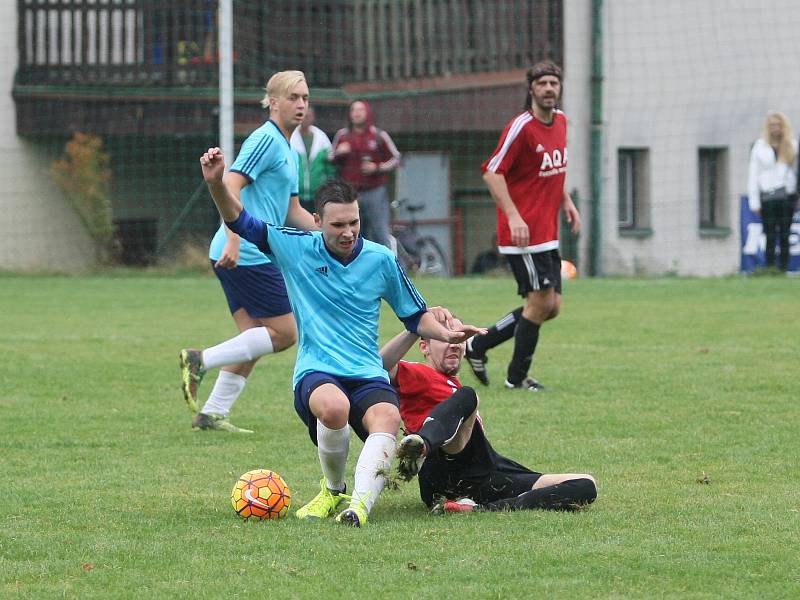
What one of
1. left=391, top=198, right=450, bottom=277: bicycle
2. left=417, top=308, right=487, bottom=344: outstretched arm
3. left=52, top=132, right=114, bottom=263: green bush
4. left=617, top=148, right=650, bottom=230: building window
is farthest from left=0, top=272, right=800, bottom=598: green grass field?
left=617, top=148, right=650, bottom=230: building window

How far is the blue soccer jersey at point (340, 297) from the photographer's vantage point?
19.9 ft

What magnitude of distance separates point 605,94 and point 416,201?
11.4ft

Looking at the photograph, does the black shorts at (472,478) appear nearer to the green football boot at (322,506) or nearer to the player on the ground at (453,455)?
the player on the ground at (453,455)

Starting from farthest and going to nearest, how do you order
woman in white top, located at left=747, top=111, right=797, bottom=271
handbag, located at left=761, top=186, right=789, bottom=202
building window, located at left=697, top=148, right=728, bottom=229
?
building window, located at left=697, top=148, right=728, bottom=229, handbag, located at left=761, top=186, right=789, bottom=202, woman in white top, located at left=747, top=111, right=797, bottom=271

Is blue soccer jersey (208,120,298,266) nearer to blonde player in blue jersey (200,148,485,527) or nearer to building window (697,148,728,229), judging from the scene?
blonde player in blue jersey (200,148,485,527)

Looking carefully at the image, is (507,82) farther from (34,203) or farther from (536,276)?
(536,276)

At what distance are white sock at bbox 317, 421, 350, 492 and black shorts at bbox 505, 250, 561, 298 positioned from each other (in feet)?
13.8

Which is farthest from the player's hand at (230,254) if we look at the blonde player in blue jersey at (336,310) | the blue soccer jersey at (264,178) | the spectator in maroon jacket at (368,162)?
the spectator in maroon jacket at (368,162)

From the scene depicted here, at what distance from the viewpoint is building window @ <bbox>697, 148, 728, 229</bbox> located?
25906 millimetres

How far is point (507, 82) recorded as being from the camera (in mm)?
23828

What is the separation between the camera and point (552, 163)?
33.4 feet

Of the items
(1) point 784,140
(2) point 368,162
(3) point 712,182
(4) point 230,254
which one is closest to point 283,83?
(4) point 230,254

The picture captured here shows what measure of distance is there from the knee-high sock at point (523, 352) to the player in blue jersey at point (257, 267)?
196cm

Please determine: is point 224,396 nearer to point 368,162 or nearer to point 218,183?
point 218,183
